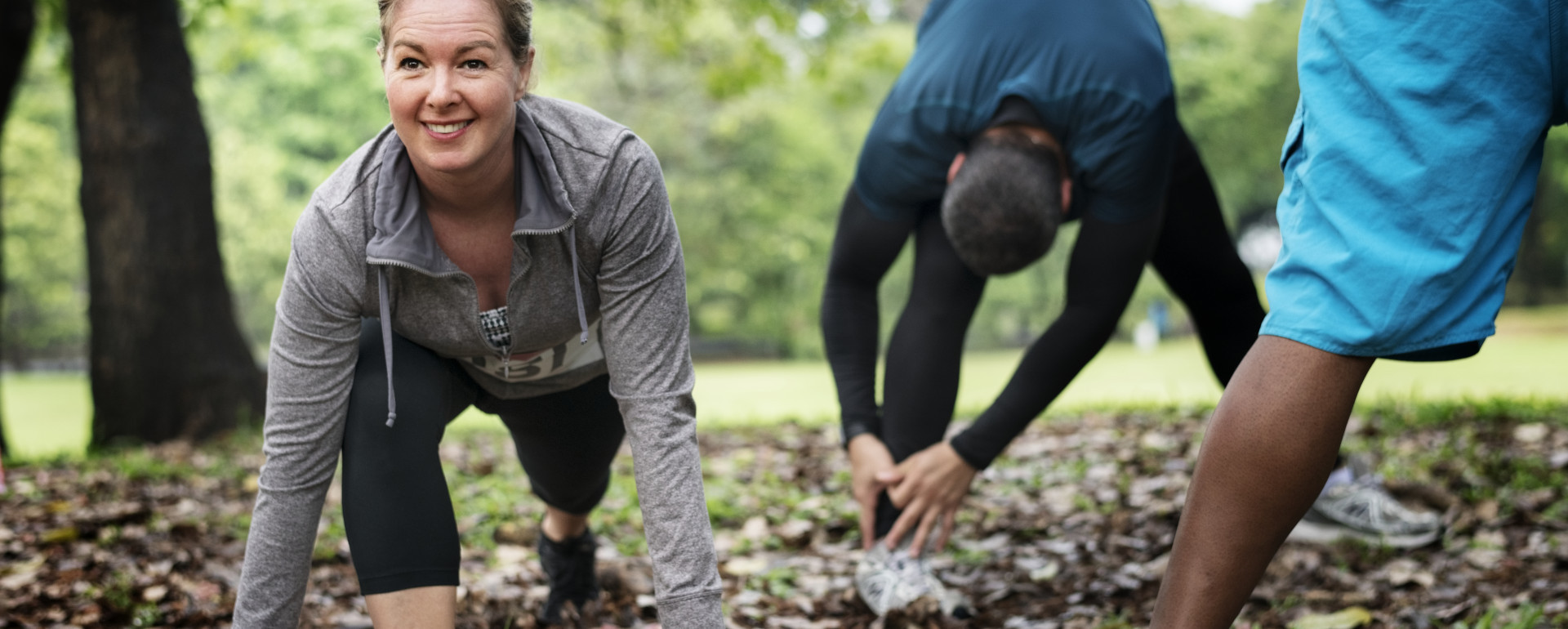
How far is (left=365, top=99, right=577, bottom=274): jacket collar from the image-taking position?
6.27ft

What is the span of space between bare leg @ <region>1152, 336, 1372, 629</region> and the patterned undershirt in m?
1.22

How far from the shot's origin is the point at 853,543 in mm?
3693

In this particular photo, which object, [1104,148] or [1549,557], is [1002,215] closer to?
[1104,148]

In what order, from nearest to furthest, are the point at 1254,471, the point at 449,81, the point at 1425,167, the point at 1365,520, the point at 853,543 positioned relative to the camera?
1. the point at 1425,167
2. the point at 1254,471
3. the point at 449,81
4. the point at 1365,520
5. the point at 853,543

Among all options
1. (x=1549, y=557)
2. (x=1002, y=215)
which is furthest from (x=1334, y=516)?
(x=1002, y=215)

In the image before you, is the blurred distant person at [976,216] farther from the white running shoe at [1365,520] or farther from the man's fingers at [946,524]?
the white running shoe at [1365,520]

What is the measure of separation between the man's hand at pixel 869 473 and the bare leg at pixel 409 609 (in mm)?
1247

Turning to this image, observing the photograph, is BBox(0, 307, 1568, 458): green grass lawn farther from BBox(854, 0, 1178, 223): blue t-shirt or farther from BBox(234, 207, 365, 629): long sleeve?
BBox(234, 207, 365, 629): long sleeve

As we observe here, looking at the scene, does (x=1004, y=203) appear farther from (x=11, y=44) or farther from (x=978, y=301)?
(x=11, y=44)

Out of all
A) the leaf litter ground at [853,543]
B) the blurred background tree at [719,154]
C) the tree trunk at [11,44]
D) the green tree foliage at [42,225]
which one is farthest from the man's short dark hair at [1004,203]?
the green tree foliage at [42,225]

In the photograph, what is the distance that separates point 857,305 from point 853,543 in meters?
0.96

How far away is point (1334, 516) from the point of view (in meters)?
3.27

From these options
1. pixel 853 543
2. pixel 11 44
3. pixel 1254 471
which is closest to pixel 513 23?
pixel 1254 471

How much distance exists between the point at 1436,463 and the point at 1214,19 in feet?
65.6
